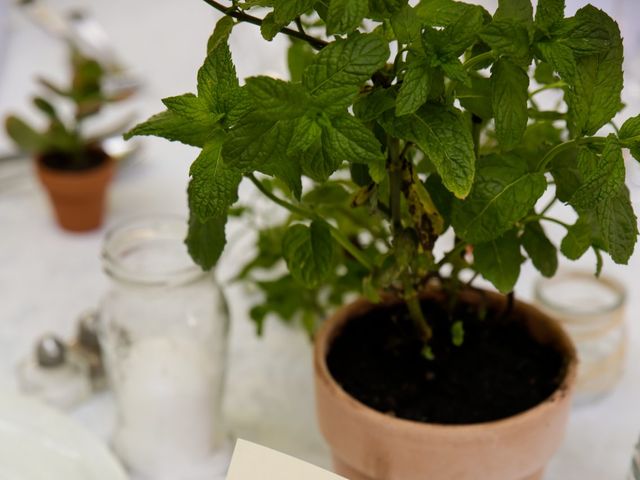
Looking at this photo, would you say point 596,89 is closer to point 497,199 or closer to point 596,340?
point 497,199

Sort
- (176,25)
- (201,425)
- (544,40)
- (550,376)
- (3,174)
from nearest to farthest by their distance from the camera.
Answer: (544,40) < (550,376) < (201,425) < (3,174) < (176,25)

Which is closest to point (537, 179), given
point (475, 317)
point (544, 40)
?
point (544, 40)

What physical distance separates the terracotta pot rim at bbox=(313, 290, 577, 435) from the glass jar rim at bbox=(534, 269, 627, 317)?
116mm

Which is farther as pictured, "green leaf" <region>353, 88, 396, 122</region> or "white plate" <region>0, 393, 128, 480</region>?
"white plate" <region>0, 393, 128, 480</region>

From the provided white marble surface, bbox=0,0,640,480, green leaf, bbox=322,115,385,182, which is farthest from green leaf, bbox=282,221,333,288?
white marble surface, bbox=0,0,640,480

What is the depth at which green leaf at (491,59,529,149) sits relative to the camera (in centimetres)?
41

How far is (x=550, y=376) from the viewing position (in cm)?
56

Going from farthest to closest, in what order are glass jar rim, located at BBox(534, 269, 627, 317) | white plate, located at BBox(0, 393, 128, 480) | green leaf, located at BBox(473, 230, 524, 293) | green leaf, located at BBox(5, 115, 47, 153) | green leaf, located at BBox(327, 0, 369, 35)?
green leaf, located at BBox(5, 115, 47, 153), glass jar rim, located at BBox(534, 269, 627, 317), white plate, located at BBox(0, 393, 128, 480), green leaf, located at BBox(473, 230, 524, 293), green leaf, located at BBox(327, 0, 369, 35)

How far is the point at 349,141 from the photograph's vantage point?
1.28 feet

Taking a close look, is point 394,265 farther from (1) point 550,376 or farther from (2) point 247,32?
(2) point 247,32

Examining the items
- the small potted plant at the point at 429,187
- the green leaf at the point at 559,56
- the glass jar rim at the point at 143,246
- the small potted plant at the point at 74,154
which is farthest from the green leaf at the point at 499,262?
the small potted plant at the point at 74,154

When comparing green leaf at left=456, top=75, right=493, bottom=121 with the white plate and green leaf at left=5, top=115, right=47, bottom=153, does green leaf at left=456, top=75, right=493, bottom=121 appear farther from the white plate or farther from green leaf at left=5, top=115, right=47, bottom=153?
green leaf at left=5, top=115, right=47, bottom=153

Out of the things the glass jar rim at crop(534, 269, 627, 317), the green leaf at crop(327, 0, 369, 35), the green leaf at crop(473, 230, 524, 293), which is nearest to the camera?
the green leaf at crop(327, 0, 369, 35)

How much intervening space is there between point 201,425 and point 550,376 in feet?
0.84
